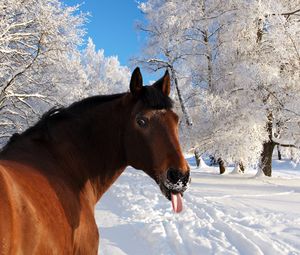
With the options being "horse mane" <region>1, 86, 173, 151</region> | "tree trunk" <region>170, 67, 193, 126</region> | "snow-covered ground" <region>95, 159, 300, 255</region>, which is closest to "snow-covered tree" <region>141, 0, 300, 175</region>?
"tree trunk" <region>170, 67, 193, 126</region>

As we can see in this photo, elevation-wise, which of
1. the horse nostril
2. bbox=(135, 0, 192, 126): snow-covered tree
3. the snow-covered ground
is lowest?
the snow-covered ground

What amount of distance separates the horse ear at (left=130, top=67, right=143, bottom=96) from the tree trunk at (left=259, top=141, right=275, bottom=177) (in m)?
15.0

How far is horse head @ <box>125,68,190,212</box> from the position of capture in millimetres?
2500

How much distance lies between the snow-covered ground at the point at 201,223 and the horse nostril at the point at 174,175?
333 cm

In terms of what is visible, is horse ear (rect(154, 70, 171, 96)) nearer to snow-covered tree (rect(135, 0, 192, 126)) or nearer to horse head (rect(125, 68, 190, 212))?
horse head (rect(125, 68, 190, 212))

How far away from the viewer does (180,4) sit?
17.2 metres

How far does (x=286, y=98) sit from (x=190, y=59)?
5.36 m

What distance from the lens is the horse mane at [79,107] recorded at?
270 centimetres

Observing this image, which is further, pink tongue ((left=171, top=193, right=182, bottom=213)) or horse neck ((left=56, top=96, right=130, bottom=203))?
horse neck ((left=56, top=96, right=130, bottom=203))

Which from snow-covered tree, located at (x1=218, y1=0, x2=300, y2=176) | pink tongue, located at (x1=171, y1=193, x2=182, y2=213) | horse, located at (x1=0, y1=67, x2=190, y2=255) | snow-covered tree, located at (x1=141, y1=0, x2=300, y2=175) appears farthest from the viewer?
snow-covered tree, located at (x1=141, y1=0, x2=300, y2=175)

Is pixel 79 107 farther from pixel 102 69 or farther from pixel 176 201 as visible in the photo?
pixel 102 69

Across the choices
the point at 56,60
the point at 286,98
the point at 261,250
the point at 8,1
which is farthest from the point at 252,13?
the point at 261,250

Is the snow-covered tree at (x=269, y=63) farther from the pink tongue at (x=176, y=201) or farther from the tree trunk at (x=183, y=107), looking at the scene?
the pink tongue at (x=176, y=201)

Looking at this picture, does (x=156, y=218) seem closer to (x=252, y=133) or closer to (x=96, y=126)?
(x=96, y=126)
